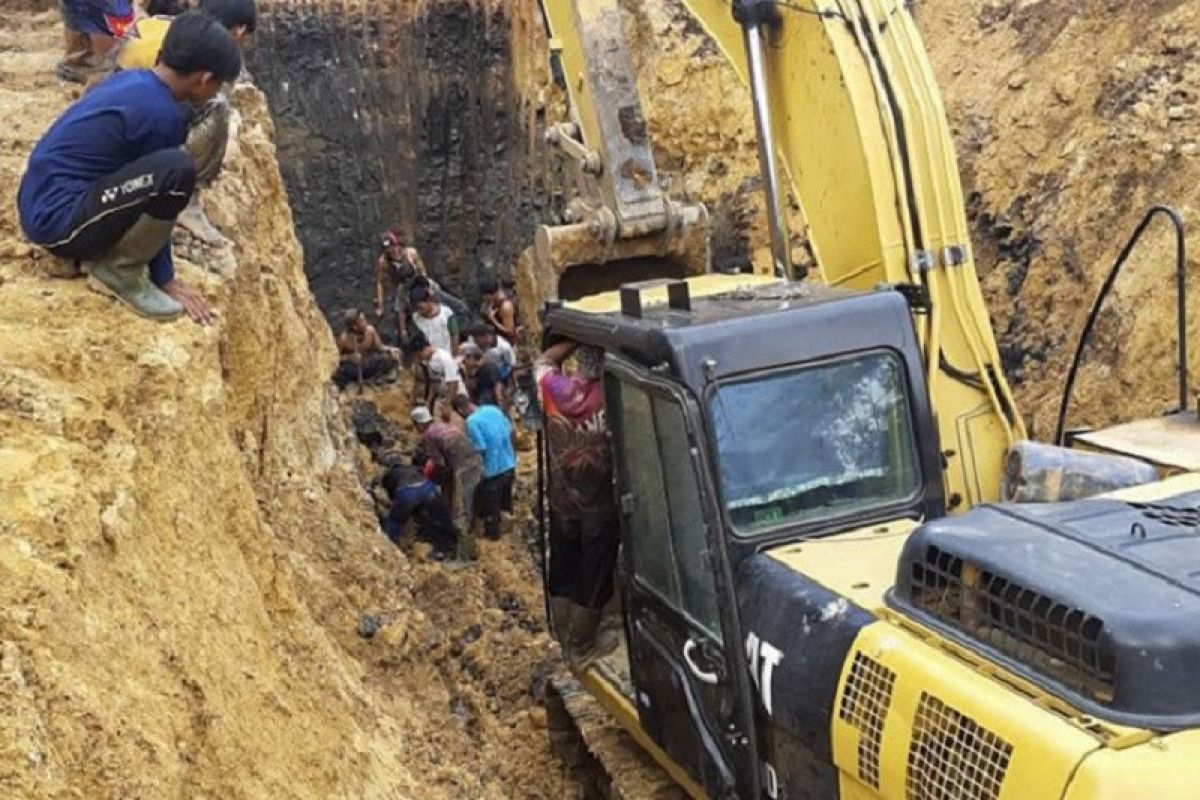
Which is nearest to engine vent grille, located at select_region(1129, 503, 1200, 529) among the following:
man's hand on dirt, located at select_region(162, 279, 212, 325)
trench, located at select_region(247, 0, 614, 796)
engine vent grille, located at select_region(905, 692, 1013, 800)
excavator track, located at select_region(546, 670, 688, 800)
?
engine vent grille, located at select_region(905, 692, 1013, 800)

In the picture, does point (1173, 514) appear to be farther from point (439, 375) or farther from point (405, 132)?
point (405, 132)

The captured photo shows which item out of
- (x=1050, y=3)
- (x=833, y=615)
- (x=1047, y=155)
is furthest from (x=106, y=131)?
(x=1050, y=3)

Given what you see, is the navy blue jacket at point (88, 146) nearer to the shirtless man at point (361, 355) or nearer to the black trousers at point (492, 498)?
the black trousers at point (492, 498)

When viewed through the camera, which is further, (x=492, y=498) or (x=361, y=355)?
(x=361, y=355)

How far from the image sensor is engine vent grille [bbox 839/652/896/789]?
10.4 ft

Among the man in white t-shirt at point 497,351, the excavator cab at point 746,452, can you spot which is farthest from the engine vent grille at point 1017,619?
the man in white t-shirt at point 497,351

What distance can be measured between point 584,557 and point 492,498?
4648mm

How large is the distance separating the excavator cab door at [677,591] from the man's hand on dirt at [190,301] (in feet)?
5.80

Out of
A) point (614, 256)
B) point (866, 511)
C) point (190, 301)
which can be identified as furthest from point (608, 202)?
point (866, 511)

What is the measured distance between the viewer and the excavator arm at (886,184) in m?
4.79

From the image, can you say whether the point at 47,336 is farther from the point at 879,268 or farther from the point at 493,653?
the point at 493,653

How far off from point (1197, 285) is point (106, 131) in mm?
6193

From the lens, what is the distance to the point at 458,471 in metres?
9.70

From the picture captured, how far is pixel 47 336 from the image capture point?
477cm
